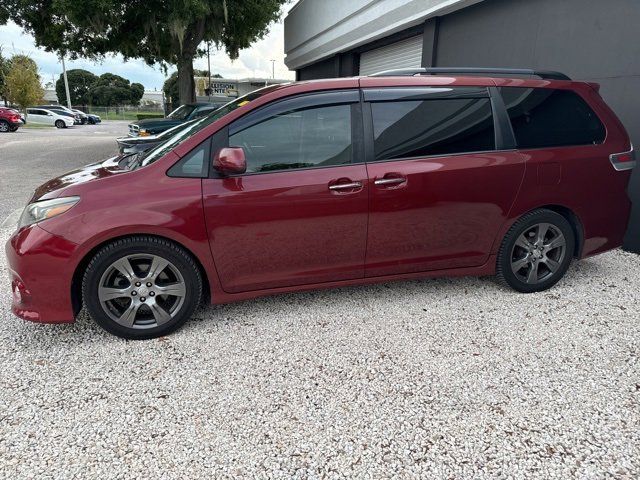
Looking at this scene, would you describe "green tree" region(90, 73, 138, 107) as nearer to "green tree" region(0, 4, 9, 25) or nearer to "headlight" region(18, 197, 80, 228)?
"green tree" region(0, 4, 9, 25)

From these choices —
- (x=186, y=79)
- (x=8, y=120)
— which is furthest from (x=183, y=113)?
(x=8, y=120)

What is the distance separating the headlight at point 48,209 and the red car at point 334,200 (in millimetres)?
12

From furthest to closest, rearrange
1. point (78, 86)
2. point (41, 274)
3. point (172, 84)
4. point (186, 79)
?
point (78, 86)
point (172, 84)
point (186, 79)
point (41, 274)

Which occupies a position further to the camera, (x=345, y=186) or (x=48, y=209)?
(x=345, y=186)

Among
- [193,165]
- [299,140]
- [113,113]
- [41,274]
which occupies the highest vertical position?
[113,113]

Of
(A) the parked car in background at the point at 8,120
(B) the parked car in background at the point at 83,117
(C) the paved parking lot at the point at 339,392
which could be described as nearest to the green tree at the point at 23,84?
(B) the parked car in background at the point at 83,117

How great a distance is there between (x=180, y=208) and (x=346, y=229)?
114cm

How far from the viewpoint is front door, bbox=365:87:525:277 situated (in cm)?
300

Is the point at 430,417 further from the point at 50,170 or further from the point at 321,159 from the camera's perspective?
the point at 50,170

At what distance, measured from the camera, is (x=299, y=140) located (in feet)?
9.55

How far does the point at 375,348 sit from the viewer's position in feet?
9.13

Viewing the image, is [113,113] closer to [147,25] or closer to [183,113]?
[147,25]

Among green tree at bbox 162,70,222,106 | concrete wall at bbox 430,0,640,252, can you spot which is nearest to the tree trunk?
concrete wall at bbox 430,0,640,252

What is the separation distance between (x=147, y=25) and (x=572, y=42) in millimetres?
12310
